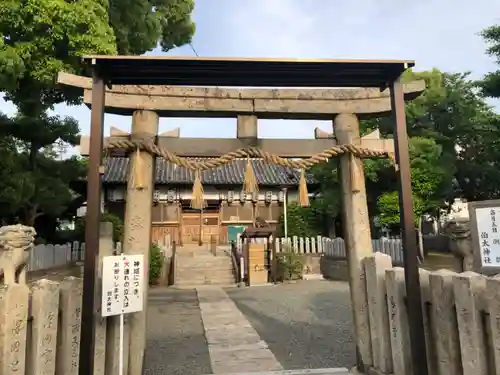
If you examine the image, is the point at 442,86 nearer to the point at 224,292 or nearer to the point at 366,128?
the point at 366,128

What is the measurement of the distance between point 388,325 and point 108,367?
291 cm

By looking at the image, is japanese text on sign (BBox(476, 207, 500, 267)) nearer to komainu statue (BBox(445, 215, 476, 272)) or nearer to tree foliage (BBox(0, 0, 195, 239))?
komainu statue (BBox(445, 215, 476, 272))

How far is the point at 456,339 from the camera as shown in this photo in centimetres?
324

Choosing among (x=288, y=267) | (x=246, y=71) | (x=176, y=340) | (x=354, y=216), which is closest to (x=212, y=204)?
(x=288, y=267)

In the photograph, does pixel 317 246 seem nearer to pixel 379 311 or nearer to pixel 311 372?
pixel 311 372

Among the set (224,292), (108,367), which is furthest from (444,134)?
(108,367)

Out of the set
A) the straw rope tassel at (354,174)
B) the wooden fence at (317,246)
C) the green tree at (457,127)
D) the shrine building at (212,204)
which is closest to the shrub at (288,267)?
the wooden fence at (317,246)

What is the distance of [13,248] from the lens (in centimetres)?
476

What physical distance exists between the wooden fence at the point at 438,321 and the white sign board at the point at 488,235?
1.41 ft

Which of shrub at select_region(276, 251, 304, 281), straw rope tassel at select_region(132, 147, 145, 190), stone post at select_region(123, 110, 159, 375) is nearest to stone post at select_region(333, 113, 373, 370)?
stone post at select_region(123, 110, 159, 375)

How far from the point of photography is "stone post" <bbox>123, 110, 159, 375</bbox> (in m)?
4.41

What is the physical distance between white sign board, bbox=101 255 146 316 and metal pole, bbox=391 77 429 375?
2628mm

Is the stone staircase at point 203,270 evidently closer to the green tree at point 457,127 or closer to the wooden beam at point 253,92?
the green tree at point 457,127

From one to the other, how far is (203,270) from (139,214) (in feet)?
43.2
